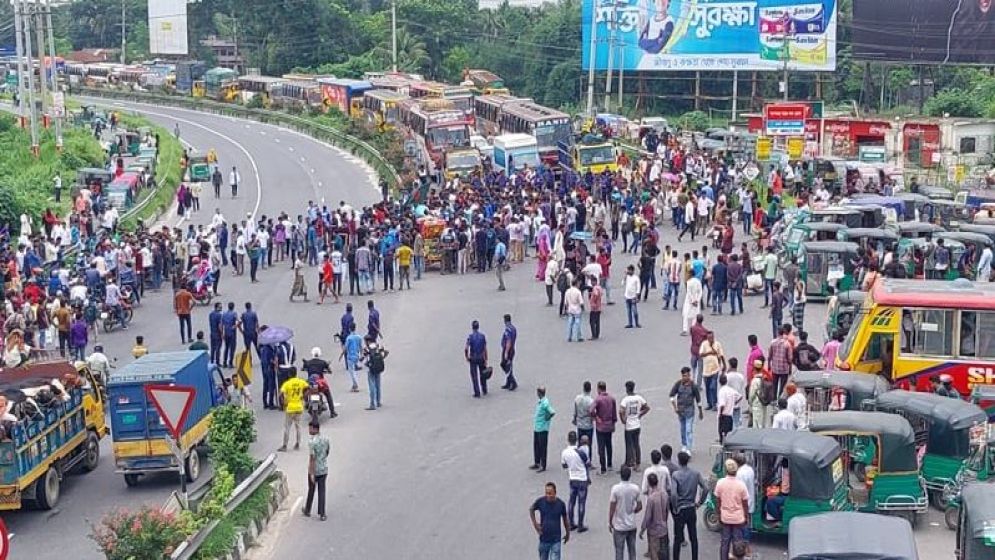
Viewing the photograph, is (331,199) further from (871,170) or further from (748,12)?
(748,12)

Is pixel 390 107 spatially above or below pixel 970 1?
below

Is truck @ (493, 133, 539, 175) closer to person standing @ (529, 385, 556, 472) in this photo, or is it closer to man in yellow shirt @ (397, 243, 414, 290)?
man in yellow shirt @ (397, 243, 414, 290)

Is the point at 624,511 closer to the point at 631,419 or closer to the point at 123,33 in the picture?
the point at 631,419

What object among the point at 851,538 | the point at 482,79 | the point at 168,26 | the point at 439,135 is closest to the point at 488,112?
the point at 439,135

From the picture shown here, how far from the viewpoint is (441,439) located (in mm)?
22062

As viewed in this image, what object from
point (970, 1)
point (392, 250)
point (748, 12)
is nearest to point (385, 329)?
point (392, 250)

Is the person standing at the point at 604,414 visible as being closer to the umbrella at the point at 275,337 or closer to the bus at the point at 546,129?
the umbrella at the point at 275,337

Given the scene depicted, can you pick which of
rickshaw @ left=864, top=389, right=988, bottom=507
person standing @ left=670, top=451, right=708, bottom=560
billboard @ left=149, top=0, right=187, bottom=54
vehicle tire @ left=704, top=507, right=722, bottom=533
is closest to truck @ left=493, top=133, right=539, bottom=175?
rickshaw @ left=864, top=389, right=988, bottom=507

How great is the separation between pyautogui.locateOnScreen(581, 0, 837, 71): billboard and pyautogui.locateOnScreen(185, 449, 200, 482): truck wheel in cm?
5657

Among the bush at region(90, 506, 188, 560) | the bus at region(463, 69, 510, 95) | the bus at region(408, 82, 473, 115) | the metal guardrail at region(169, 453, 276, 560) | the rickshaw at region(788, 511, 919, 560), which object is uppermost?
the bus at region(463, 69, 510, 95)

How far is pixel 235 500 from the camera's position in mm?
17734

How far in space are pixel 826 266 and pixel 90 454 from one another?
1608cm

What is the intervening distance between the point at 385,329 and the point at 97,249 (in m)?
8.35

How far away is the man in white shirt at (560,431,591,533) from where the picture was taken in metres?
17.2
